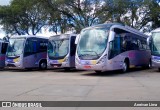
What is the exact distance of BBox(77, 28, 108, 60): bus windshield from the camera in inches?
745

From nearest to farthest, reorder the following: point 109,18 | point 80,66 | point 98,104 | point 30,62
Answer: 1. point 98,104
2. point 80,66
3. point 30,62
4. point 109,18

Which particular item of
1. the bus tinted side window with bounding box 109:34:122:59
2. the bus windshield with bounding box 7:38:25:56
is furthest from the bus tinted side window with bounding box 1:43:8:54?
the bus tinted side window with bounding box 109:34:122:59

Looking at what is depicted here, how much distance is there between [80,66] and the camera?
19.2 metres

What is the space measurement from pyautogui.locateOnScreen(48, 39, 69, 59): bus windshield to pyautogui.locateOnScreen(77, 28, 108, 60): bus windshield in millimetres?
3629

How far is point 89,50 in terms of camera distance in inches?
755

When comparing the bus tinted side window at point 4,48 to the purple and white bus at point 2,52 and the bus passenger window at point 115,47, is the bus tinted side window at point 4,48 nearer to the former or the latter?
the purple and white bus at point 2,52

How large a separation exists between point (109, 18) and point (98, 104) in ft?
97.7

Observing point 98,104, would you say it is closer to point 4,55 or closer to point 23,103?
point 23,103

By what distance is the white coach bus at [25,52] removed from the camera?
2452 cm

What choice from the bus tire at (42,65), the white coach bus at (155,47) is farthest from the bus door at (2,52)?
the white coach bus at (155,47)

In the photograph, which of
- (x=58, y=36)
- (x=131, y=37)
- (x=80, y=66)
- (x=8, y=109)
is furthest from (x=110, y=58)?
(x=8, y=109)

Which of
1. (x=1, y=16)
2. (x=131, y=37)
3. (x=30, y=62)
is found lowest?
(x=30, y=62)

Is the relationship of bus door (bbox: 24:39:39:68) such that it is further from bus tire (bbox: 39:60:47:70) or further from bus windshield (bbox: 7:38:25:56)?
bus tire (bbox: 39:60:47:70)

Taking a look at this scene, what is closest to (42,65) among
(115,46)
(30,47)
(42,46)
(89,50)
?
(42,46)
